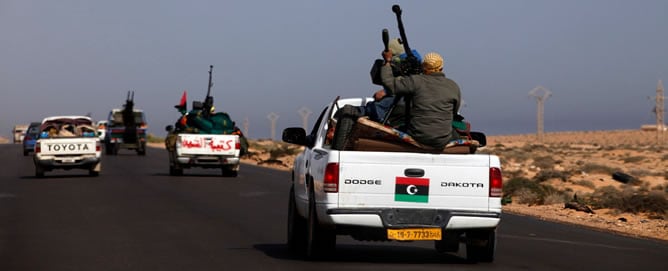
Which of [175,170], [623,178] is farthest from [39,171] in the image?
[623,178]

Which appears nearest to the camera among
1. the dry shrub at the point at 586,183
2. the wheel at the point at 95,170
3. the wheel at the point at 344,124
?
the wheel at the point at 344,124

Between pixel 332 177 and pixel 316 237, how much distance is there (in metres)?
0.94

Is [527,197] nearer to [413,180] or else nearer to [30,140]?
[413,180]

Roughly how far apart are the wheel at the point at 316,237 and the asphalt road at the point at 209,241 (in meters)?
0.14

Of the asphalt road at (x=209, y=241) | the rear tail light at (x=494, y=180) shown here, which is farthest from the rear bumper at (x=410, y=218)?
the asphalt road at (x=209, y=241)

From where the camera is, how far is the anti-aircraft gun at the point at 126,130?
5850 centimetres

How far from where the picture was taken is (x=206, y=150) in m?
35.0

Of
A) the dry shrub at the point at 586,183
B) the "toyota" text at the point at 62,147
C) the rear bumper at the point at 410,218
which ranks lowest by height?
the dry shrub at the point at 586,183

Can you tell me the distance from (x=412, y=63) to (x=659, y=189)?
25109 millimetres

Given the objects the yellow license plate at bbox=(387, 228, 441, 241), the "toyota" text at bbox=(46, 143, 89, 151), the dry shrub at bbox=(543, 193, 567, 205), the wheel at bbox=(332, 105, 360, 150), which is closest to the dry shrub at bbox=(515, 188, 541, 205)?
the dry shrub at bbox=(543, 193, 567, 205)

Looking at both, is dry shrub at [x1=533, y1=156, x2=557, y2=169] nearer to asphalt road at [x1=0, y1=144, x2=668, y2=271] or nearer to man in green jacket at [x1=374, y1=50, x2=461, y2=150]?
asphalt road at [x1=0, y1=144, x2=668, y2=271]

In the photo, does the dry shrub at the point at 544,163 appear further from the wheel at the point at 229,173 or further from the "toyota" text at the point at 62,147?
the "toyota" text at the point at 62,147

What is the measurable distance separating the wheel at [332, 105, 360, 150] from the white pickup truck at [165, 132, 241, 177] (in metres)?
22.6

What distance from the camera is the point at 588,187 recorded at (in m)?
37.8
